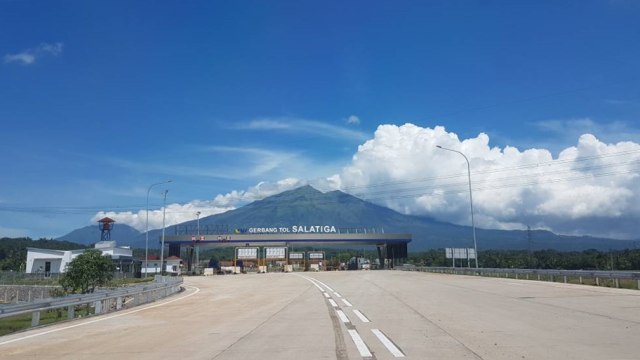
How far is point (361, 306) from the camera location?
18531 mm

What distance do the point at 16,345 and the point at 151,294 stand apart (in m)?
14.6

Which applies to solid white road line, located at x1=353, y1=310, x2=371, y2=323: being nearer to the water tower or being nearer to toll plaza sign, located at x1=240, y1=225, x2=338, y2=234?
toll plaza sign, located at x1=240, y1=225, x2=338, y2=234

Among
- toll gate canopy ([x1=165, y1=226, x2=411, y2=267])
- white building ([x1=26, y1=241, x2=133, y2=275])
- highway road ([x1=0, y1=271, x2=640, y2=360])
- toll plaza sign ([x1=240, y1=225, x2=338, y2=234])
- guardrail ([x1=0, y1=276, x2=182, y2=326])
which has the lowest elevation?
highway road ([x1=0, y1=271, x2=640, y2=360])

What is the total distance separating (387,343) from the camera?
989 centimetres

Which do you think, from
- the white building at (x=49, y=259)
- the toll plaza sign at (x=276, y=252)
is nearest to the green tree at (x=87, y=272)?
the white building at (x=49, y=259)

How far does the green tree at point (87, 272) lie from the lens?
36.6m

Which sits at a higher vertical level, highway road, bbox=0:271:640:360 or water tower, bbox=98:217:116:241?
water tower, bbox=98:217:116:241

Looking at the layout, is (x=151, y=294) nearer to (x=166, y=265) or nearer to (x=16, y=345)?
(x=16, y=345)

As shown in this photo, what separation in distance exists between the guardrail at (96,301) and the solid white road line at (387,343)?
885 centimetres

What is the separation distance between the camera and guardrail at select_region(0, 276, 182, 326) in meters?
14.1

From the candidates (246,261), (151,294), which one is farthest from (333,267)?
(151,294)

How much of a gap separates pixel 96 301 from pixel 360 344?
11995 millimetres

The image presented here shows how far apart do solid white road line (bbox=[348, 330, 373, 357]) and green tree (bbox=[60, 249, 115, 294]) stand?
97.0 ft

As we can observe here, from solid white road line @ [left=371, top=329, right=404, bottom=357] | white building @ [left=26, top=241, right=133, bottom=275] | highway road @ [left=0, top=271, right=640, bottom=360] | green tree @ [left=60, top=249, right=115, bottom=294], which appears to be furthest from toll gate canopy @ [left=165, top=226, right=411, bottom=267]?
solid white road line @ [left=371, top=329, right=404, bottom=357]
